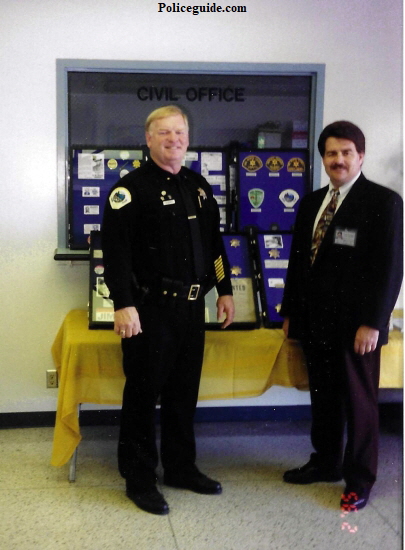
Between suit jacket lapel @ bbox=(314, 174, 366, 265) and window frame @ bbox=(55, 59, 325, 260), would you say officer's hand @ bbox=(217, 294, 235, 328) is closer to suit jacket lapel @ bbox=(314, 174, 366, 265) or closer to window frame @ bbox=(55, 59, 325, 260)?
suit jacket lapel @ bbox=(314, 174, 366, 265)

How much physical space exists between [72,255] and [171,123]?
938 millimetres

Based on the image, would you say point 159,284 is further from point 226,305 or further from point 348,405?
point 348,405

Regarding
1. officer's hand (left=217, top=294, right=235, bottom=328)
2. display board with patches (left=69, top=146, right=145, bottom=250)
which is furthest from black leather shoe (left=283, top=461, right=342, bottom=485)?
display board with patches (left=69, top=146, right=145, bottom=250)

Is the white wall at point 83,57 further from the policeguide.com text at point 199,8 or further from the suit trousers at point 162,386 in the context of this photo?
the suit trousers at point 162,386

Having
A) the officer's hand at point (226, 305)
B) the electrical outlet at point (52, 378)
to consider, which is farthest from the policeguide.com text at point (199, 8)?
the electrical outlet at point (52, 378)

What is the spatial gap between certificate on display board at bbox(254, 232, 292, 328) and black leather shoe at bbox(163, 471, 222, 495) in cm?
68

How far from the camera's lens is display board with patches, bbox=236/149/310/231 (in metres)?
2.86

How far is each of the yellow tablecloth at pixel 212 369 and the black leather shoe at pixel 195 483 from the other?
0.30 meters

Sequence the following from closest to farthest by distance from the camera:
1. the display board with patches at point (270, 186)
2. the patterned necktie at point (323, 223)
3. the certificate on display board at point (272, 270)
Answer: the patterned necktie at point (323, 223)
the certificate on display board at point (272, 270)
the display board with patches at point (270, 186)

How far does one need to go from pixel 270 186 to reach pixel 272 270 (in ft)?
1.35

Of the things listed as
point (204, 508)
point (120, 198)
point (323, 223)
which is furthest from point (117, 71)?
point (204, 508)

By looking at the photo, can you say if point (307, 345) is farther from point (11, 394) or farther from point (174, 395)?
point (11, 394)

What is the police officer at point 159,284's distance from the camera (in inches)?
80.3

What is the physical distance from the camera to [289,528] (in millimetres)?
2023
